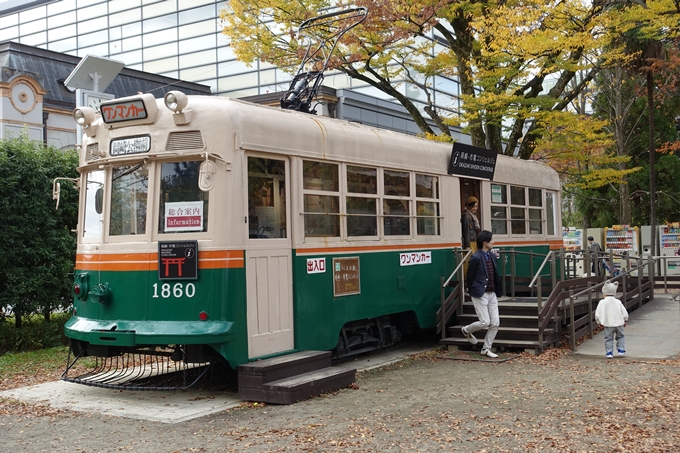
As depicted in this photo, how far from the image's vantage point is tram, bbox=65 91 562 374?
8289 mm

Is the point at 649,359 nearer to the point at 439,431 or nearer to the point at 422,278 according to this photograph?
the point at 422,278

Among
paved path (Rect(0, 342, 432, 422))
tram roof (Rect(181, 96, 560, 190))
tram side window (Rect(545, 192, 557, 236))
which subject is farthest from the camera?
tram side window (Rect(545, 192, 557, 236))

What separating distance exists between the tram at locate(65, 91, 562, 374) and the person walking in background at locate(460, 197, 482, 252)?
268cm

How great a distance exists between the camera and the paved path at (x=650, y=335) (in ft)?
Answer: 36.6

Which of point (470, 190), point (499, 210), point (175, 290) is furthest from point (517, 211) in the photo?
point (175, 290)

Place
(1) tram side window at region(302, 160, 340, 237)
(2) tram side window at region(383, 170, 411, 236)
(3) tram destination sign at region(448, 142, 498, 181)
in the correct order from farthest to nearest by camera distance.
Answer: (3) tram destination sign at region(448, 142, 498, 181) → (2) tram side window at region(383, 170, 411, 236) → (1) tram side window at region(302, 160, 340, 237)

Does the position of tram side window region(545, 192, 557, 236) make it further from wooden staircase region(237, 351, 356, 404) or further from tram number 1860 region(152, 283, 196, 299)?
tram number 1860 region(152, 283, 196, 299)

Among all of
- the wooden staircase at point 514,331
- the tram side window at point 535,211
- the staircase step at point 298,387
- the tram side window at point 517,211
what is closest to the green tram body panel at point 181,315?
the staircase step at point 298,387

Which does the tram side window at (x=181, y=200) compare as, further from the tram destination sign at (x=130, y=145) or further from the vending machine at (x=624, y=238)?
the vending machine at (x=624, y=238)

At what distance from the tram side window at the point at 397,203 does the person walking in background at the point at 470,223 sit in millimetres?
1808

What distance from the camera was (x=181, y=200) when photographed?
8516 mm

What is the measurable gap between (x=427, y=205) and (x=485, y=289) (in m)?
1.81

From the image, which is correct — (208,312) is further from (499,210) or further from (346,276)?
(499,210)

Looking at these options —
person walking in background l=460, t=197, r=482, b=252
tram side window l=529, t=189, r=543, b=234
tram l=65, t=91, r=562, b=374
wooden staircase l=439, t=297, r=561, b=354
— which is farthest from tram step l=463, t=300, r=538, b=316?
tram side window l=529, t=189, r=543, b=234
